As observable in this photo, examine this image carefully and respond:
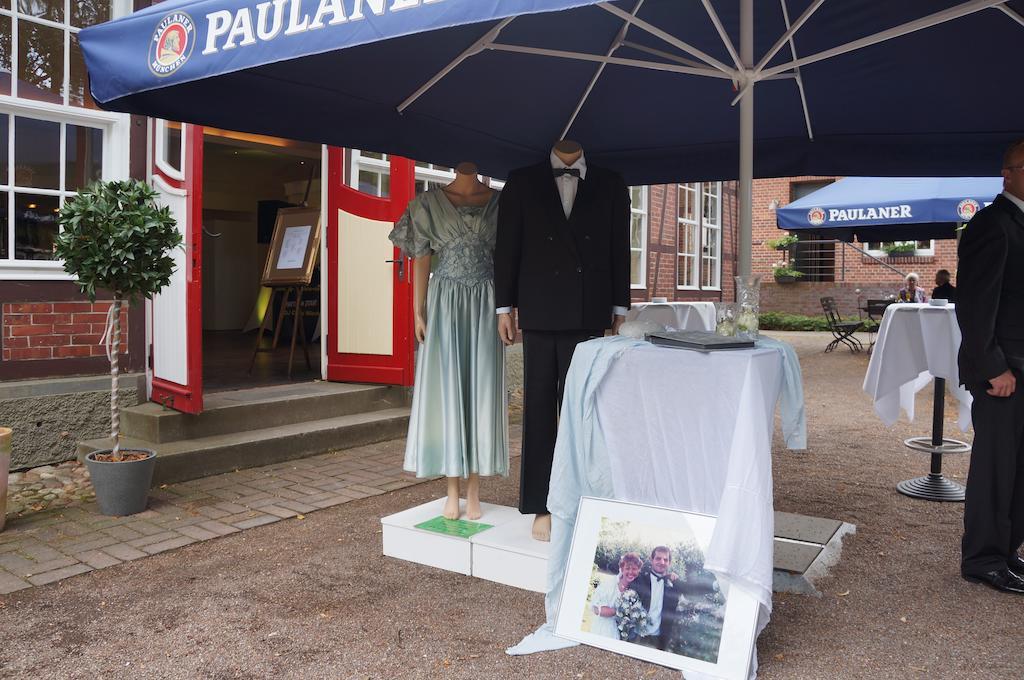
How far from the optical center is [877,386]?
5070 millimetres

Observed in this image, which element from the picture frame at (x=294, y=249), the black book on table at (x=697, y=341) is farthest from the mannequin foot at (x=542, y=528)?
the picture frame at (x=294, y=249)

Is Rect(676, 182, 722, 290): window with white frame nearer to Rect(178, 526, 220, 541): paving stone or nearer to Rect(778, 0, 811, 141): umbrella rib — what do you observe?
Rect(778, 0, 811, 141): umbrella rib

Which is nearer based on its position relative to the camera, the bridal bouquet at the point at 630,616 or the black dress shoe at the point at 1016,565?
the bridal bouquet at the point at 630,616

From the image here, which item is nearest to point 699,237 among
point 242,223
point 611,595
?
point 242,223

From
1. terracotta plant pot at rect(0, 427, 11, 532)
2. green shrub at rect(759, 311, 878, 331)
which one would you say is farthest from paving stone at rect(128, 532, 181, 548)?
green shrub at rect(759, 311, 878, 331)

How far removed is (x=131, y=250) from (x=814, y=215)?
692 centimetres

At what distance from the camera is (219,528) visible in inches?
160

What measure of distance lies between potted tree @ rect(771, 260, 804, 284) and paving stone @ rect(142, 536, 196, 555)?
20011mm

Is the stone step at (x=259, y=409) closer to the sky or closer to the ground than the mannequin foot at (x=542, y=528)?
closer to the sky

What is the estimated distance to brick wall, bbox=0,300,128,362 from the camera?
5023 mm

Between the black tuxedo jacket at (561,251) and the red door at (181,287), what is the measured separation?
96.5 inches

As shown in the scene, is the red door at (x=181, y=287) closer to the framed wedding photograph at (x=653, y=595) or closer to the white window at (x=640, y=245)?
the framed wedding photograph at (x=653, y=595)

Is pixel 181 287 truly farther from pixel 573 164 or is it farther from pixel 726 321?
pixel 726 321

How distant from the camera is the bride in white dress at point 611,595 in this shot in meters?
2.67
